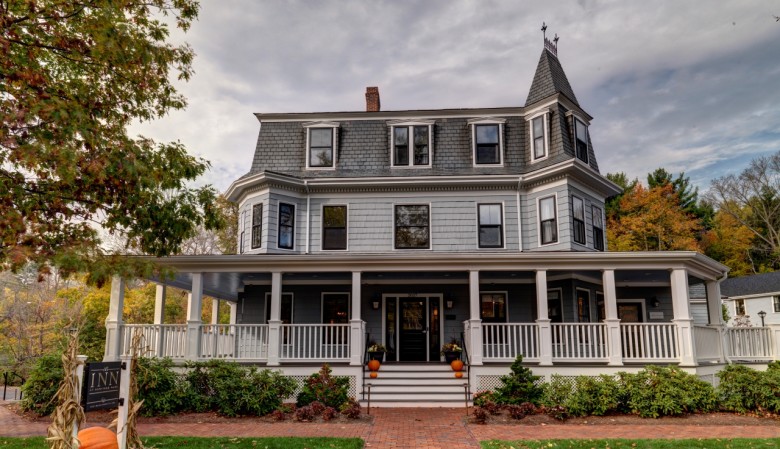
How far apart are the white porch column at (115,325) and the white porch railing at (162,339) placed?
0.37 feet

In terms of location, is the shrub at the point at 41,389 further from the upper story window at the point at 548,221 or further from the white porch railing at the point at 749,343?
the white porch railing at the point at 749,343

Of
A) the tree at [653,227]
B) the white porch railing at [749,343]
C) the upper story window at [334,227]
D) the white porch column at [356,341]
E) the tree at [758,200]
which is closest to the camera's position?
the white porch column at [356,341]

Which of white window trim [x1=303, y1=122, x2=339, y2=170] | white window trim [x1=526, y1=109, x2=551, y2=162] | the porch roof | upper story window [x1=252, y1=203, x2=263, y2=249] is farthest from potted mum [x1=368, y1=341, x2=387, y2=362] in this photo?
white window trim [x1=526, y1=109, x2=551, y2=162]

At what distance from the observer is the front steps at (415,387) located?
12336mm

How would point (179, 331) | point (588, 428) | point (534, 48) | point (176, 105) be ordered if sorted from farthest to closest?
point (534, 48), point (179, 331), point (176, 105), point (588, 428)

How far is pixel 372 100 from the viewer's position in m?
18.6

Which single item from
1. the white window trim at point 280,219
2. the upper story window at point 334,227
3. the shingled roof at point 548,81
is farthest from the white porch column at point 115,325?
the shingled roof at point 548,81

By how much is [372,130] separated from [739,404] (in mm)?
12173

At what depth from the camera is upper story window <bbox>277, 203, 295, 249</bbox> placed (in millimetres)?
15906

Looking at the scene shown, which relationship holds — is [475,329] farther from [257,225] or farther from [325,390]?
[257,225]

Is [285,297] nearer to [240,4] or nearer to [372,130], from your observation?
[372,130]

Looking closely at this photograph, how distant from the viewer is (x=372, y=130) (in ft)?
56.6

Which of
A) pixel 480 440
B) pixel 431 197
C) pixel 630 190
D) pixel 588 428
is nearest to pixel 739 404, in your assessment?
pixel 588 428

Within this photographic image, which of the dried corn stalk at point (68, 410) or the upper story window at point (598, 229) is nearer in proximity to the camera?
the dried corn stalk at point (68, 410)
